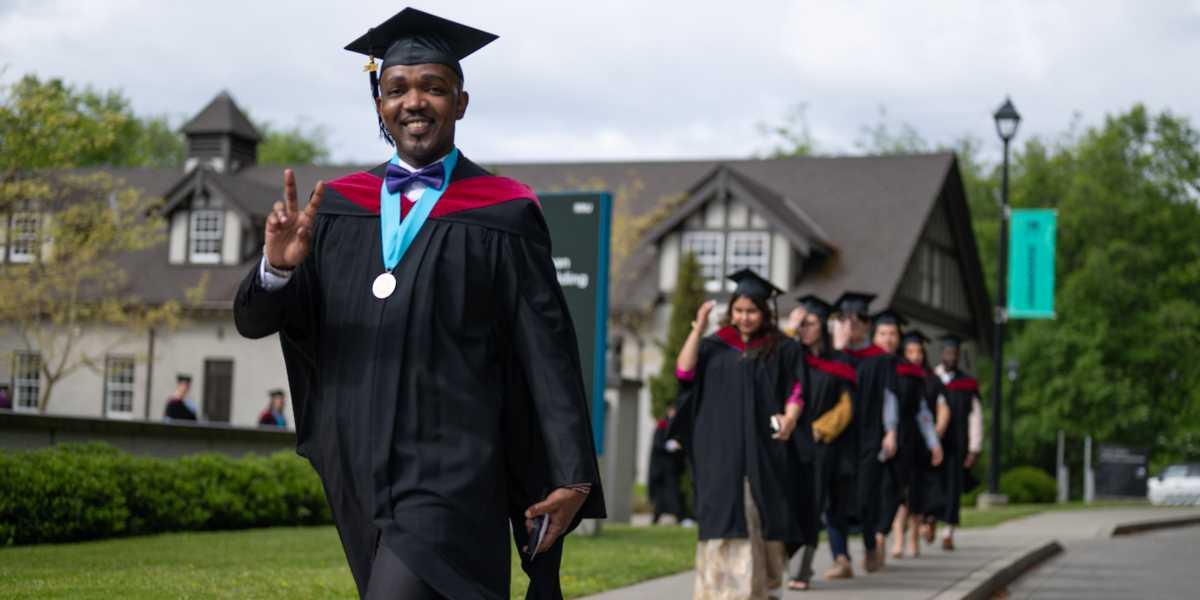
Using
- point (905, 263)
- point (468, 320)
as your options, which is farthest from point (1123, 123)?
point (468, 320)

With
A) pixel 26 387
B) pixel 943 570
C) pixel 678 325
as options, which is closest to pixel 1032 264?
pixel 678 325

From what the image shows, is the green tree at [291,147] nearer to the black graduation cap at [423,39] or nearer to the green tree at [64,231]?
the green tree at [64,231]

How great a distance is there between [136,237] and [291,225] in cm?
3122

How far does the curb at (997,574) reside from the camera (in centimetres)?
1183

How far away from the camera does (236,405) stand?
39.2m

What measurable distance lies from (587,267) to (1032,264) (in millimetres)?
15466

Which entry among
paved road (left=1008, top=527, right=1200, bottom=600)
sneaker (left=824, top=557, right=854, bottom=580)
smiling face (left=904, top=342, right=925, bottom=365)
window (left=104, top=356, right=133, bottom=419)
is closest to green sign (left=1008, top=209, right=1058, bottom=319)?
paved road (left=1008, top=527, right=1200, bottom=600)

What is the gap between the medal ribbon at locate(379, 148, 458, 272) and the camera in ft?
14.6

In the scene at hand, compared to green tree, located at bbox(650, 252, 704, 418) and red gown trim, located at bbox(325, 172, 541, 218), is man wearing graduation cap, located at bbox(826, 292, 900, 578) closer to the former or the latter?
red gown trim, located at bbox(325, 172, 541, 218)

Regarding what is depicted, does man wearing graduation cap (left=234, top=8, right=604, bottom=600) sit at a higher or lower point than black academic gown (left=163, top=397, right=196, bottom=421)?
higher

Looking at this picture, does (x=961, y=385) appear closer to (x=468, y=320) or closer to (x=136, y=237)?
(x=468, y=320)

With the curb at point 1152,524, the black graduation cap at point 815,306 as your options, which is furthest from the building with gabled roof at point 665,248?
the black graduation cap at point 815,306

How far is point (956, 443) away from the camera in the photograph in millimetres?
16781

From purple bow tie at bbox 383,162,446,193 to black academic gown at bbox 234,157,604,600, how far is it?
2.1 inches
